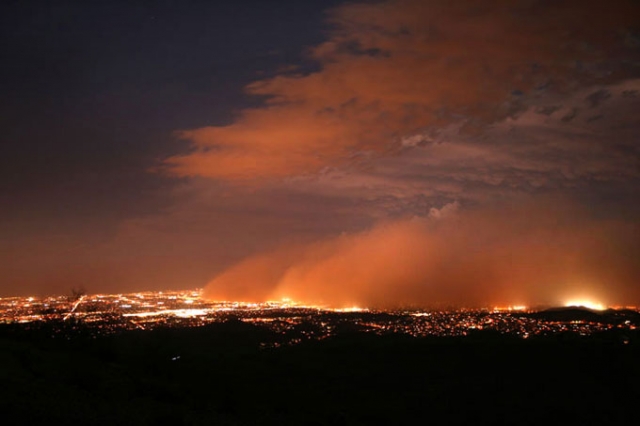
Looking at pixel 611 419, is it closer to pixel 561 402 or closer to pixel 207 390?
pixel 561 402

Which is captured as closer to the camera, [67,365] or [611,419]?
[67,365]

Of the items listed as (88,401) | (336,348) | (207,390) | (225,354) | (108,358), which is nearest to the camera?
(88,401)

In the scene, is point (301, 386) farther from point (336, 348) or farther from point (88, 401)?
point (336, 348)

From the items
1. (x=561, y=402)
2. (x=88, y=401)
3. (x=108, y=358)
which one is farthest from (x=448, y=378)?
(x=88, y=401)

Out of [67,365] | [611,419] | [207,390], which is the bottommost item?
[611,419]

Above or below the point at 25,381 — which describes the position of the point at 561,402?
below

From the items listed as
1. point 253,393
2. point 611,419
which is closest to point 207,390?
point 253,393

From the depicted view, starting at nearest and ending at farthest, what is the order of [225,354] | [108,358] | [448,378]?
[108,358] → [448,378] → [225,354]
